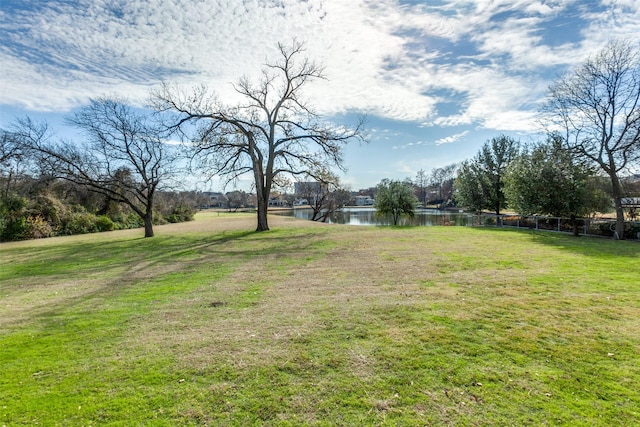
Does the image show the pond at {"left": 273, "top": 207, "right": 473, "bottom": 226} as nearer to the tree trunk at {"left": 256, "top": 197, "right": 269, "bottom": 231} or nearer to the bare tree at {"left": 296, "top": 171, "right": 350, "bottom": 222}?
the bare tree at {"left": 296, "top": 171, "right": 350, "bottom": 222}

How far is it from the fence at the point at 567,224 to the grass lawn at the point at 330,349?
907 cm

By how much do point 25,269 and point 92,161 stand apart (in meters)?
11.0

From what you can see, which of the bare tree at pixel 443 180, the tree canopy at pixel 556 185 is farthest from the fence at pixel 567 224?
the bare tree at pixel 443 180

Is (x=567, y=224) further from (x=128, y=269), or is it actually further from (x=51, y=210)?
(x=51, y=210)

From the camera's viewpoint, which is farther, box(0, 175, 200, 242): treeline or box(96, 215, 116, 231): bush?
box(96, 215, 116, 231): bush

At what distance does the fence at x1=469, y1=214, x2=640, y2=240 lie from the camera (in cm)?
1452

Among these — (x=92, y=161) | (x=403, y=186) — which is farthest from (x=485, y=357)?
(x=403, y=186)

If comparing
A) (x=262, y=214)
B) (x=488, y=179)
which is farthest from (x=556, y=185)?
(x=262, y=214)

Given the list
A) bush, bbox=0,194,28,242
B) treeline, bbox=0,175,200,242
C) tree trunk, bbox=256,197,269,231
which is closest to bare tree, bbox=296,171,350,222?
tree trunk, bbox=256,197,269,231

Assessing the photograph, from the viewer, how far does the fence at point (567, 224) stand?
14516 millimetres

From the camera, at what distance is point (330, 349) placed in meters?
3.98

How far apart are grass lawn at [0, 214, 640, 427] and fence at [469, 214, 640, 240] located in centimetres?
907

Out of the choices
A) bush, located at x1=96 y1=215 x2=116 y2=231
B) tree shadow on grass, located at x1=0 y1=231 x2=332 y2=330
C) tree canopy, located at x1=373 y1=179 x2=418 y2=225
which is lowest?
tree shadow on grass, located at x1=0 y1=231 x2=332 y2=330

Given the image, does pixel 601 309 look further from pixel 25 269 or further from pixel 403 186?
pixel 403 186
